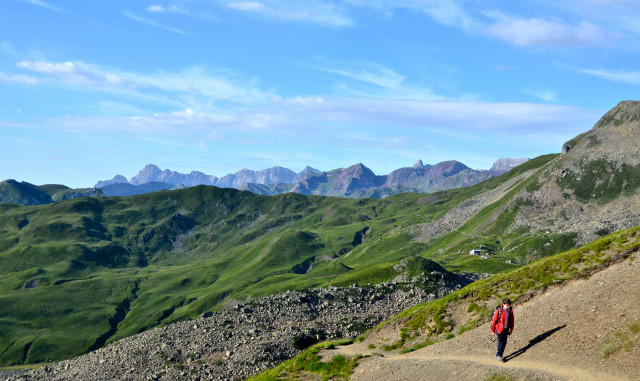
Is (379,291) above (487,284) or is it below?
below

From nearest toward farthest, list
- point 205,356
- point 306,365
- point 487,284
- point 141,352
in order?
1. point 306,365
2. point 487,284
3. point 205,356
4. point 141,352

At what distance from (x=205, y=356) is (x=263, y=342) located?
367 inches

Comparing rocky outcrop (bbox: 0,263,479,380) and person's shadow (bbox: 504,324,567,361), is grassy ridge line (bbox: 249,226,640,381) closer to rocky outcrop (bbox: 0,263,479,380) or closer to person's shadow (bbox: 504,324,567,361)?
person's shadow (bbox: 504,324,567,361)

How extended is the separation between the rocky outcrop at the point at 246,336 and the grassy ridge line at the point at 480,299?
14.2 meters

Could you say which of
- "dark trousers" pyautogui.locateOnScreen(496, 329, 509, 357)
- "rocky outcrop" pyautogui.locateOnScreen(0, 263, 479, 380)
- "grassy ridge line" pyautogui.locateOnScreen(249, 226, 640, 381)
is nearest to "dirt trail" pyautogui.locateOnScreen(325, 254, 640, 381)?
"dark trousers" pyautogui.locateOnScreen(496, 329, 509, 357)

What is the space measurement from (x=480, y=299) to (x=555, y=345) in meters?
20.2

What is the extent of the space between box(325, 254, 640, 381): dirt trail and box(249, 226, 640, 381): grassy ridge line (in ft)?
6.69

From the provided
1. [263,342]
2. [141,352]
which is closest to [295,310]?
[263,342]

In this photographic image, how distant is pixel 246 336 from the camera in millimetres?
78438

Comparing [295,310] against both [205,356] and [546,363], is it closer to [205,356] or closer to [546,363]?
[205,356]

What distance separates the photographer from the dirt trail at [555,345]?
30.4 meters

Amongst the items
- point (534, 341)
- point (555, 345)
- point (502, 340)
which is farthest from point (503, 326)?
point (555, 345)

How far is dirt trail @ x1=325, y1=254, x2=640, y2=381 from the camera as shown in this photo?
99.8 ft

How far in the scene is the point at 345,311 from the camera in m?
89.8
